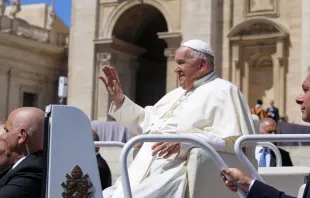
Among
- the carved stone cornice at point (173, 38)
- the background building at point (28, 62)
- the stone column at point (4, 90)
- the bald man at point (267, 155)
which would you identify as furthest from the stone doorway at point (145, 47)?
the bald man at point (267, 155)

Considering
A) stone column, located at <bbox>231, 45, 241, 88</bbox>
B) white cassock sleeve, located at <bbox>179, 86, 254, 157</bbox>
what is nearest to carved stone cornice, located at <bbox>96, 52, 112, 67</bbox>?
stone column, located at <bbox>231, 45, 241, 88</bbox>

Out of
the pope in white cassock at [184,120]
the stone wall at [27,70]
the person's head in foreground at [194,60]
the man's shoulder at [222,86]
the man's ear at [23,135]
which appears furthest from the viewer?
the stone wall at [27,70]

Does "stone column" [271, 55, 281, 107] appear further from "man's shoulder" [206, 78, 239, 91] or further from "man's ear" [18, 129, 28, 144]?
"man's ear" [18, 129, 28, 144]

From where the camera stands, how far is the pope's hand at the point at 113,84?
5.30 meters

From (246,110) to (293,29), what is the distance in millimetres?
15540

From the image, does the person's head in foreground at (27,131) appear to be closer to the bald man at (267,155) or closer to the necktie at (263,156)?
the bald man at (267,155)

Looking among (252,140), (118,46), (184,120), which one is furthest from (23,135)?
(118,46)

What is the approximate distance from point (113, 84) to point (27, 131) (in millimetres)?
1552

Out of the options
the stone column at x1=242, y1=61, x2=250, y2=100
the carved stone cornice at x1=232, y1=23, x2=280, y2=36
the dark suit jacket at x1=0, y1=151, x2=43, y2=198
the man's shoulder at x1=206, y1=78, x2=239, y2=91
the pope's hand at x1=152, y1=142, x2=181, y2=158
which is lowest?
the dark suit jacket at x1=0, y1=151, x2=43, y2=198

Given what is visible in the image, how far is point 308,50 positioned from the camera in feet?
62.3

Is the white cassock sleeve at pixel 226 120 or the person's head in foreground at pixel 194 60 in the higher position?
the person's head in foreground at pixel 194 60

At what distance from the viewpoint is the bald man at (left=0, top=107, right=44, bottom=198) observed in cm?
362

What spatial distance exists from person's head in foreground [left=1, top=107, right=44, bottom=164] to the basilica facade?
15.9 meters

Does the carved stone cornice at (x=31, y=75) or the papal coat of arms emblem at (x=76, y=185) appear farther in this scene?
the carved stone cornice at (x=31, y=75)
